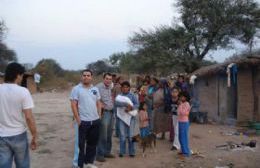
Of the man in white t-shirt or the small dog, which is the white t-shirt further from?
the small dog

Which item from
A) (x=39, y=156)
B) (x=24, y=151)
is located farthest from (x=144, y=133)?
(x=24, y=151)

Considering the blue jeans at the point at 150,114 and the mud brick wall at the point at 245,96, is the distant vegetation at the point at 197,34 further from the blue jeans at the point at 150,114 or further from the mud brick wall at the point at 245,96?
the blue jeans at the point at 150,114

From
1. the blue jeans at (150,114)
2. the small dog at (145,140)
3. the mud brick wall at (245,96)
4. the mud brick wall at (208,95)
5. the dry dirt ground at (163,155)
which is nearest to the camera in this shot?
the dry dirt ground at (163,155)

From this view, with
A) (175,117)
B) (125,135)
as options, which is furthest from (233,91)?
(125,135)

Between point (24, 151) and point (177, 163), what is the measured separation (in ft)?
13.8

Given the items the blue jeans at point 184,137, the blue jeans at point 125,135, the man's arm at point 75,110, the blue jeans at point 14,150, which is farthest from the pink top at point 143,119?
the blue jeans at point 14,150

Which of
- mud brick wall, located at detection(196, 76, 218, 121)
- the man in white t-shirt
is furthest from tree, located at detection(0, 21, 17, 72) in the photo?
the man in white t-shirt

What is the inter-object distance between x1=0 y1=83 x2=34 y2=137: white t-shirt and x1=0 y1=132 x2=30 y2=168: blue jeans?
0.08 metres

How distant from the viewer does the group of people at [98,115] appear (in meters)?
5.51

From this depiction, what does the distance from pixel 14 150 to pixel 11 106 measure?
0.57 m

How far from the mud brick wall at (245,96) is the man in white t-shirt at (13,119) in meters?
11.9

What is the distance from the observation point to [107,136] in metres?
9.34

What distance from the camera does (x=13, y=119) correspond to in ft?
18.1

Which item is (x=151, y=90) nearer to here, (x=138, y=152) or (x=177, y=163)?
(x=138, y=152)
